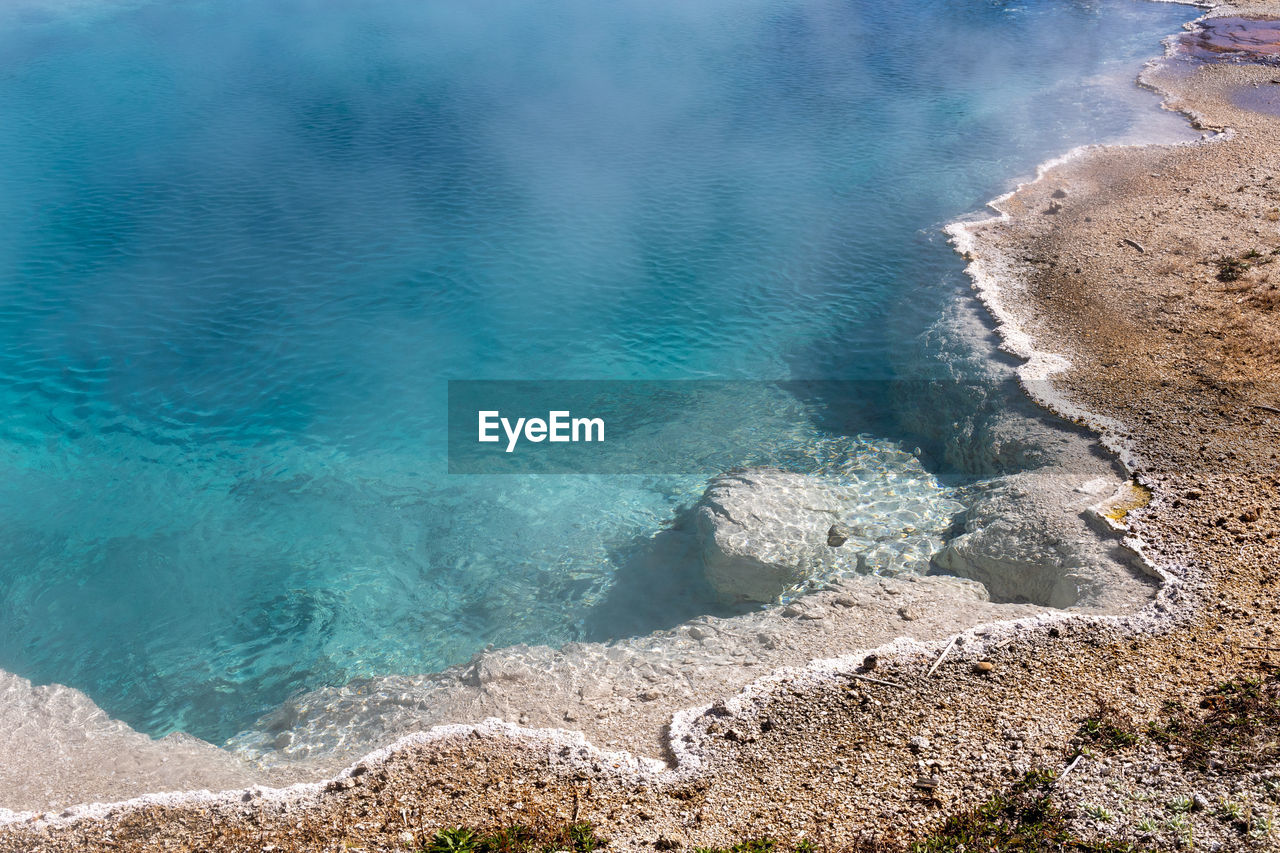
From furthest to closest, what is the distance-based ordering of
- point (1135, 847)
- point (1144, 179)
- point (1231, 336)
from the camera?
point (1144, 179)
point (1231, 336)
point (1135, 847)

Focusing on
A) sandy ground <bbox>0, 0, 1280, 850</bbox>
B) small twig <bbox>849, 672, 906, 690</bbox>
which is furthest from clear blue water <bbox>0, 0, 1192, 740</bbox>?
small twig <bbox>849, 672, 906, 690</bbox>

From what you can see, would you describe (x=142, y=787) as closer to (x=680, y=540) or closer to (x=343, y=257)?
(x=680, y=540)

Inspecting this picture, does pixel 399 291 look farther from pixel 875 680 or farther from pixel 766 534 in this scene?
pixel 875 680

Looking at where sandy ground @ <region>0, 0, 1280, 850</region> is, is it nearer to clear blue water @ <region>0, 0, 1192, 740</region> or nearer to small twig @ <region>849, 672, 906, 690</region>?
small twig @ <region>849, 672, 906, 690</region>

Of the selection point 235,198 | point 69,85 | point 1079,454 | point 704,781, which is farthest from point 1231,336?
point 69,85

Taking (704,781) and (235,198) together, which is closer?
(704,781)

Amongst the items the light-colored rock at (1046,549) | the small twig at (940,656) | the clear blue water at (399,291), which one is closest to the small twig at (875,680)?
the small twig at (940,656)

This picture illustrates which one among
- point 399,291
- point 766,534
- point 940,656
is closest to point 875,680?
point 940,656

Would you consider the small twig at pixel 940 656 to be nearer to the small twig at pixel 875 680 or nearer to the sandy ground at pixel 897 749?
the sandy ground at pixel 897 749
